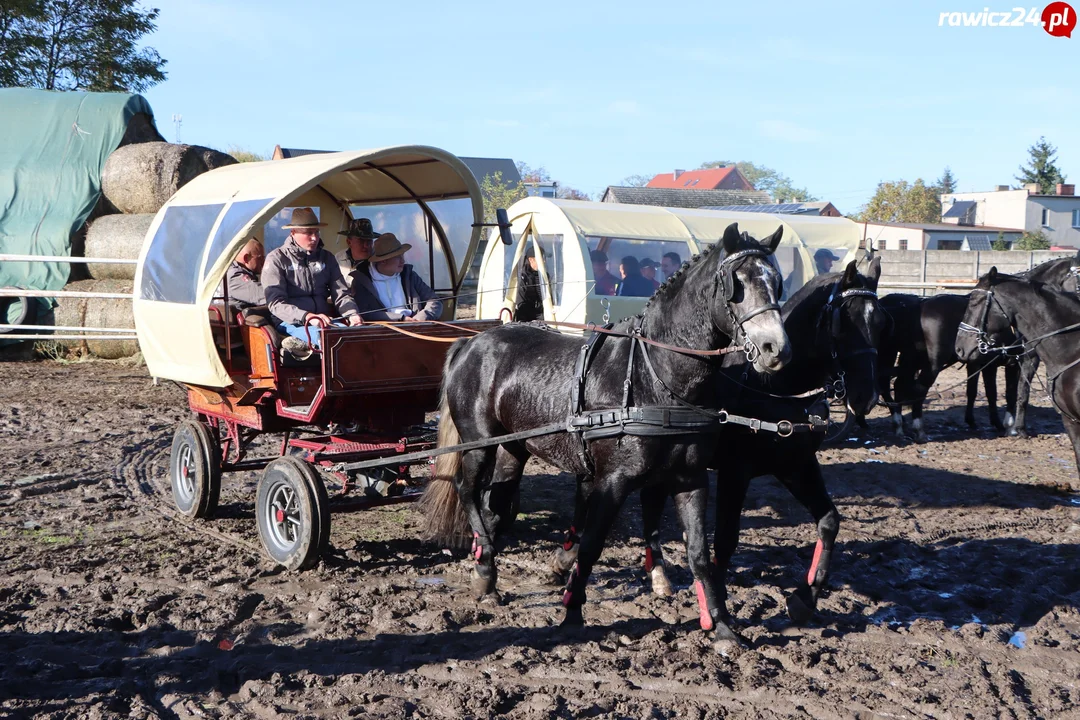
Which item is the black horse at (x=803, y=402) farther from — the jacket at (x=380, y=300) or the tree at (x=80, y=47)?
the tree at (x=80, y=47)

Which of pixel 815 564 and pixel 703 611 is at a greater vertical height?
pixel 815 564

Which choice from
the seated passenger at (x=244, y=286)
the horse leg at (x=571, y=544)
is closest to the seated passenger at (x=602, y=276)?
the seated passenger at (x=244, y=286)

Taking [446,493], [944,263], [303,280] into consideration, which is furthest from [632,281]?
[944,263]

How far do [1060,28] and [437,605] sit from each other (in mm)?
10187

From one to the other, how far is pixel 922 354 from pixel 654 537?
6784 millimetres

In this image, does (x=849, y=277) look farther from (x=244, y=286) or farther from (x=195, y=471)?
(x=195, y=471)

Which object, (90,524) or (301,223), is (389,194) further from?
(90,524)

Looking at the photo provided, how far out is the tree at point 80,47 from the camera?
2269 centimetres

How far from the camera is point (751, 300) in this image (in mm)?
3844

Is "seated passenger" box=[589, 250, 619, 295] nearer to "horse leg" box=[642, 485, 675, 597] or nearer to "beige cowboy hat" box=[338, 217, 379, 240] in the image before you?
"beige cowboy hat" box=[338, 217, 379, 240]

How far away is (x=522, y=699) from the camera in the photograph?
3.83 metres

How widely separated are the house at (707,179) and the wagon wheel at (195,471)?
213ft

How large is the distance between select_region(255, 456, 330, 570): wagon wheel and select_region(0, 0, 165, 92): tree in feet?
70.6

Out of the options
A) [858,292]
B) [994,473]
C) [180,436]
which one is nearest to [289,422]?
[180,436]
